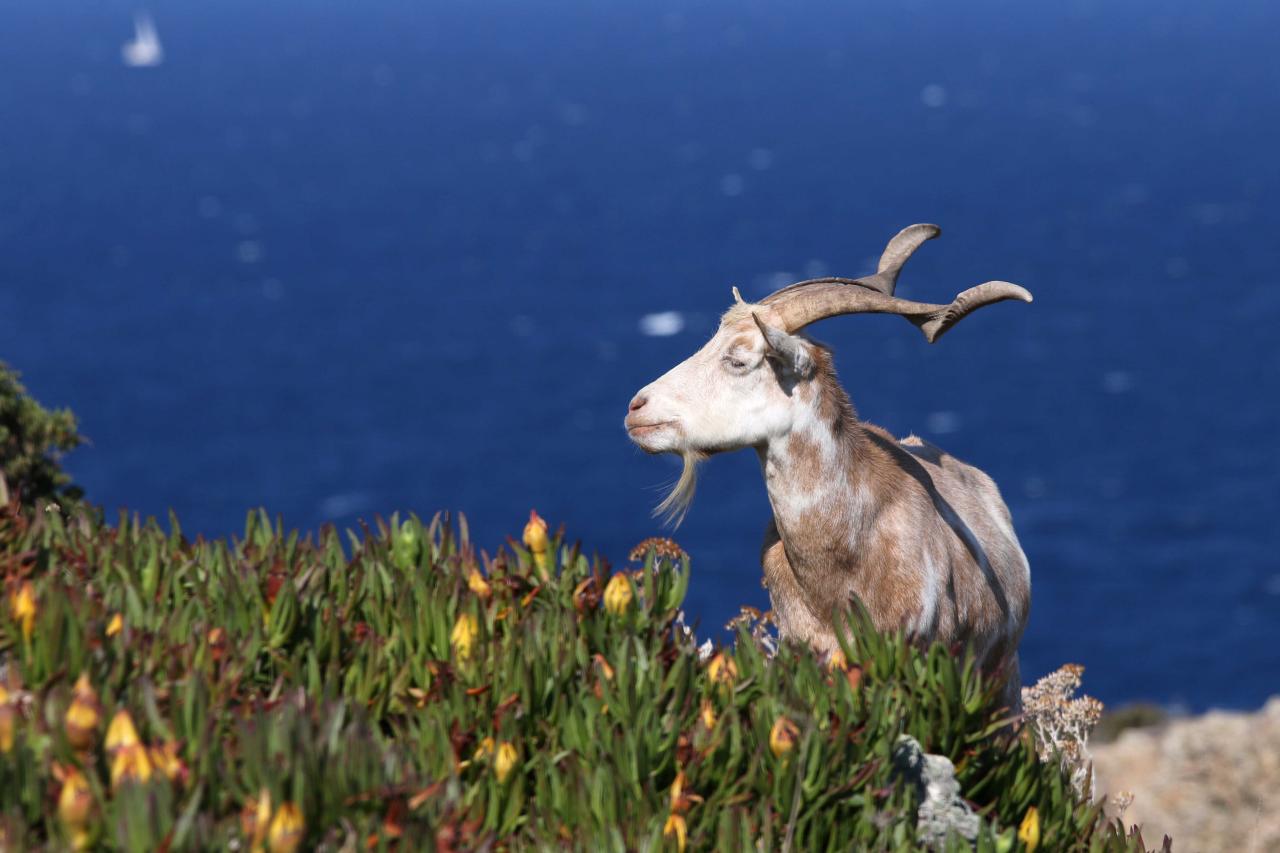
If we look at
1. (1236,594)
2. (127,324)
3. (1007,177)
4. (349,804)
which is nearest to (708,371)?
(349,804)

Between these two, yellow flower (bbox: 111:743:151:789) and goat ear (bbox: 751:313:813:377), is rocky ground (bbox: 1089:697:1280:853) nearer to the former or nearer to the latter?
goat ear (bbox: 751:313:813:377)

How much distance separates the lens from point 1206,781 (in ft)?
56.3

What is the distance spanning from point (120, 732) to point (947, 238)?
365ft

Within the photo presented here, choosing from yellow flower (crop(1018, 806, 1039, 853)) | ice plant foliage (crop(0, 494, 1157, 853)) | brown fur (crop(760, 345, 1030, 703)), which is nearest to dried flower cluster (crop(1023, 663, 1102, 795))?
brown fur (crop(760, 345, 1030, 703))

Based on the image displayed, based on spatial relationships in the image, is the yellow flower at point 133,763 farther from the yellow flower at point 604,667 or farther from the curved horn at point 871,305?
the curved horn at point 871,305

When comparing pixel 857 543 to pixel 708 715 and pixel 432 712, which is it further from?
pixel 432 712

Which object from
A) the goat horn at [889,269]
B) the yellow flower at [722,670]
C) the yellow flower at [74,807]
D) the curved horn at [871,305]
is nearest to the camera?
the yellow flower at [74,807]

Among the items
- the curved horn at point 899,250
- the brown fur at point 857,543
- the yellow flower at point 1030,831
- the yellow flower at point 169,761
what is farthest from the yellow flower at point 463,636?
the curved horn at point 899,250

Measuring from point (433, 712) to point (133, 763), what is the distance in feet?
3.61

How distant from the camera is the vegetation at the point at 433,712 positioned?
4754 mm

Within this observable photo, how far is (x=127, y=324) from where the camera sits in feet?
334

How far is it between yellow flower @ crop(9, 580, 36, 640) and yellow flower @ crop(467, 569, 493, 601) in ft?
4.82

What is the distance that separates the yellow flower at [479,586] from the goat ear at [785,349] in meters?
2.40

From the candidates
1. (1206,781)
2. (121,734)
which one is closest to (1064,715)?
(121,734)
